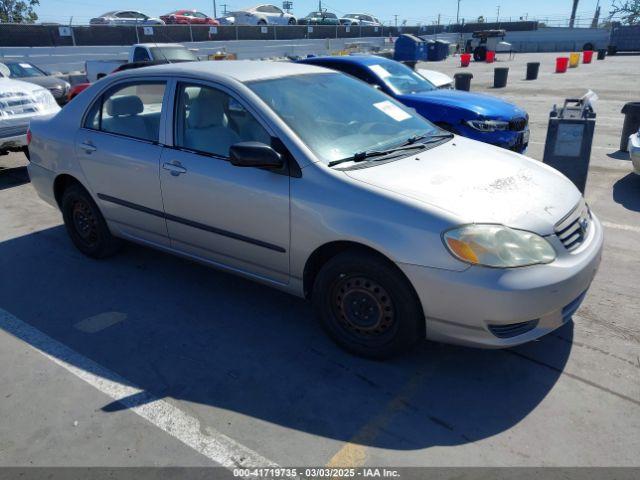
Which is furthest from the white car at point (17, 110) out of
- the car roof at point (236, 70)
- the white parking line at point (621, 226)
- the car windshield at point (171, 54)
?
the white parking line at point (621, 226)

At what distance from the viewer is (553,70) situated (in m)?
25.2

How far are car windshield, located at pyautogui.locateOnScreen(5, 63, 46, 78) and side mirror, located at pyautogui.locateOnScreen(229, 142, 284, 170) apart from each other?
12.2m

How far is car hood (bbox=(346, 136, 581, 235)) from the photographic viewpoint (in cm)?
288

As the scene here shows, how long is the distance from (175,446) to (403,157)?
2208 millimetres

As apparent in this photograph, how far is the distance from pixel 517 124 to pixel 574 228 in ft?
14.3

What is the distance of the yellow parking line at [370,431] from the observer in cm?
249

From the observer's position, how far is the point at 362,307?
3148 millimetres

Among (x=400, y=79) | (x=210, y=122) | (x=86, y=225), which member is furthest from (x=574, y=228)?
(x=400, y=79)

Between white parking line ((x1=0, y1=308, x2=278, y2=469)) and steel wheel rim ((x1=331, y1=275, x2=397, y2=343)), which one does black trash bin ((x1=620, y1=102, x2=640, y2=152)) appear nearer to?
steel wheel rim ((x1=331, y1=275, x2=397, y2=343))

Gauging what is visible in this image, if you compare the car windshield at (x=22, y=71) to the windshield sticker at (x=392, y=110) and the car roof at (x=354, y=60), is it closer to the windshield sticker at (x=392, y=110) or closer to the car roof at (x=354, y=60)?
the car roof at (x=354, y=60)

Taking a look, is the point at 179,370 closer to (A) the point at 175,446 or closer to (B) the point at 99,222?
(A) the point at 175,446

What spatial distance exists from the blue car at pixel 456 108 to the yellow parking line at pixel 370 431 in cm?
473

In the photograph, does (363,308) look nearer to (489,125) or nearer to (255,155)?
(255,155)

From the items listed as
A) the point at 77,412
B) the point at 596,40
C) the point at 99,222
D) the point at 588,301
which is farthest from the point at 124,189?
the point at 596,40
